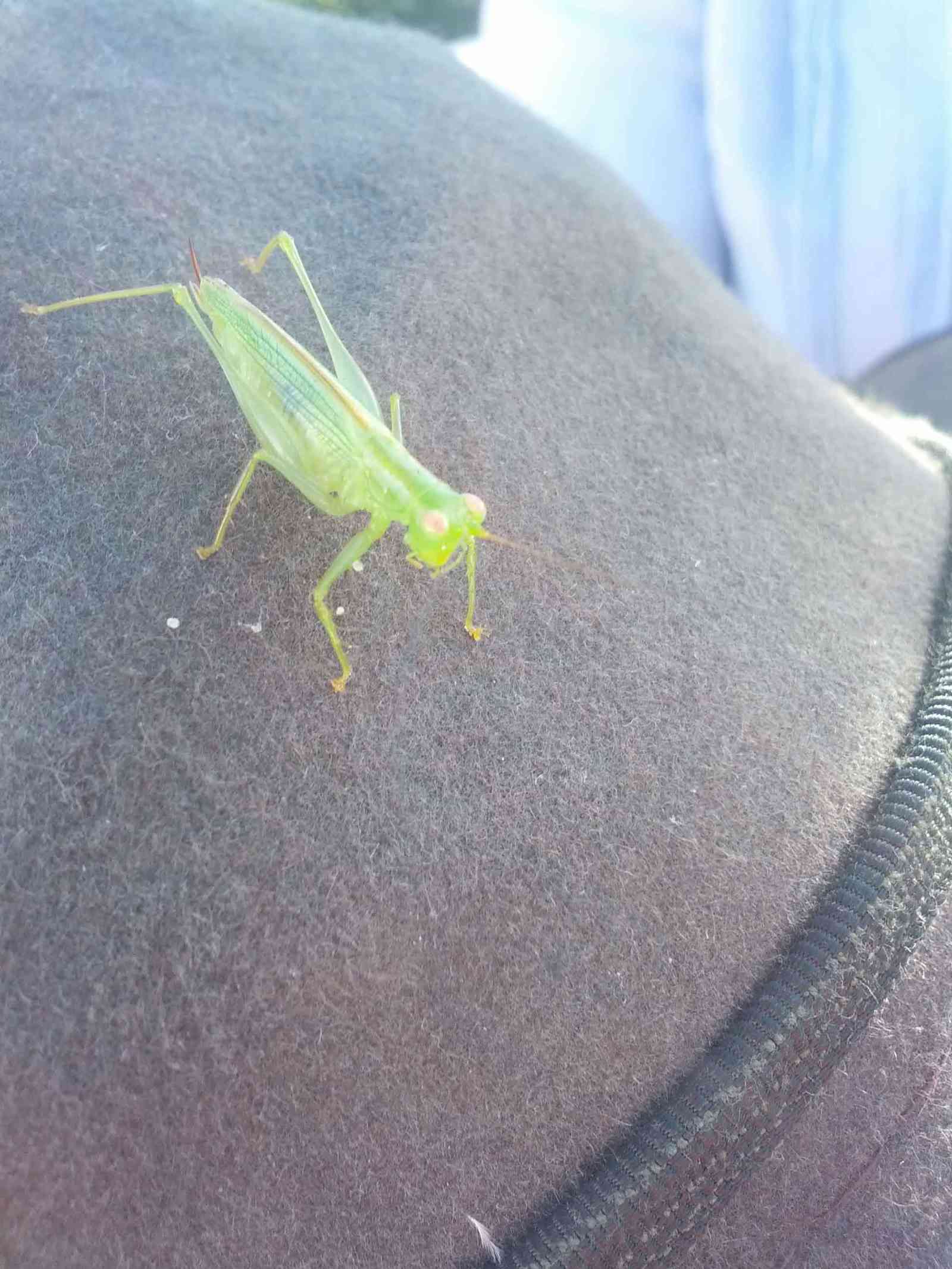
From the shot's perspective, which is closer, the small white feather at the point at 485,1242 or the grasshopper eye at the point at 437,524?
the small white feather at the point at 485,1242

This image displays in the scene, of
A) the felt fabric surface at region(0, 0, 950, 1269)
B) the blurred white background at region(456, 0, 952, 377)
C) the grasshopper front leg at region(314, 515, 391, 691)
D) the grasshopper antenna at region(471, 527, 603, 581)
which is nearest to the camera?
the felt fabric surface at region(0, 0, 950, 1269)

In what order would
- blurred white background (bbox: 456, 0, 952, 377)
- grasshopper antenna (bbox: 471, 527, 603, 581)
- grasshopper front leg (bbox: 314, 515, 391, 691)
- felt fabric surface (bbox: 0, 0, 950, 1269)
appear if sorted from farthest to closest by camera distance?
blurred white background (bbox: 456, 0, 952, 377)
grasshopper antenna (bbox: 471, 527, 603, 581)
grasshopper front leg (bbox: 314, 515, 391, 691)
felt fabric surface (bbox: 0, 0, 950, 1269)

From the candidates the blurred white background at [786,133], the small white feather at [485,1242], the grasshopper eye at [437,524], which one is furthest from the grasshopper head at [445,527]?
the blurred white background at [786,133]

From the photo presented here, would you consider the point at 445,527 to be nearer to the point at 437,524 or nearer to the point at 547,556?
the point at 437,524

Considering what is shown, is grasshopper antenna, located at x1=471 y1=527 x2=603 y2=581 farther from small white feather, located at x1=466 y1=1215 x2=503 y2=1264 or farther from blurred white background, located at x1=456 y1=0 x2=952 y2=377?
blurred white background, located at x1=456 y1=0 x2=952 y2=377

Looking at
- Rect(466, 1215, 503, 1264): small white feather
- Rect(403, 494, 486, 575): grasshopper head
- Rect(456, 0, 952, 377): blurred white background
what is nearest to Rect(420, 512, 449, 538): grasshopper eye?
Rect(403, 494, 486, 575): grasshopper head

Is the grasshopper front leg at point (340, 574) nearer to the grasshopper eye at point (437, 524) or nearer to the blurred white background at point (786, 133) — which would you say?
the grasshopper eye at point (437, 524)
